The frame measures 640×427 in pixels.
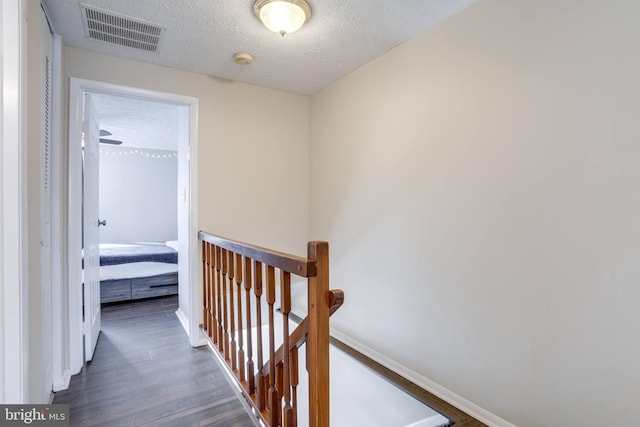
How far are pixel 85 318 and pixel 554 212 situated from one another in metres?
2.97

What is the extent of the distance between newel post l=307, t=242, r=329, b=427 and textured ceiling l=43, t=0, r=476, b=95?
1462 millimetres

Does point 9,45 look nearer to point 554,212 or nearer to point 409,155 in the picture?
point 409,155

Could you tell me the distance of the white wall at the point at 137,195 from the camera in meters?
5.66

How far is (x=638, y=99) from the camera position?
1.18 meters

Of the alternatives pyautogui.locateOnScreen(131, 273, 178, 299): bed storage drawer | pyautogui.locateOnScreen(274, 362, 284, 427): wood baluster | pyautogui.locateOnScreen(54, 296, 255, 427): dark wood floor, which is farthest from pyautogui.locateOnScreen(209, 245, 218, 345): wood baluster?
pyautogui.locateOnScreen(131, 273, 178, 299): bed storage drawer

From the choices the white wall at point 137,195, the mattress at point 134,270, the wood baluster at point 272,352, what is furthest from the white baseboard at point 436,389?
the white wall at point 137,195

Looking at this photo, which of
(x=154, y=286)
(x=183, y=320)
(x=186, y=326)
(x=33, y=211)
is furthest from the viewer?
(x=154, y=286)

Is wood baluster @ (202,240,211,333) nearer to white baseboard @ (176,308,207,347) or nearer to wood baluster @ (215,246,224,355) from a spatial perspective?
white baseboard @ (176,308,207,347)

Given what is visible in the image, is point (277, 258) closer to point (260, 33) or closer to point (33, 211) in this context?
point (33, 211)

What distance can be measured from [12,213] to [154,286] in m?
3.23

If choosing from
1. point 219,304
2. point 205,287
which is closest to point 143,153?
point 205,287

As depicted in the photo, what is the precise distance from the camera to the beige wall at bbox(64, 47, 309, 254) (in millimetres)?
2477

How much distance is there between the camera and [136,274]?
3855 millimetres

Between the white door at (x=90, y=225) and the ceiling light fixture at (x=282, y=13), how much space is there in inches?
61.0
